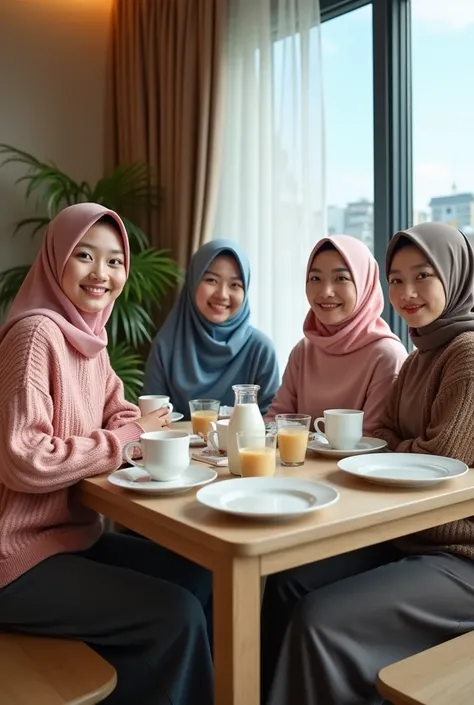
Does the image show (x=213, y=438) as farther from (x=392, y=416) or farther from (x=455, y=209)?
(x=455, y=209)

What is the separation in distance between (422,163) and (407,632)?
1.91 meters

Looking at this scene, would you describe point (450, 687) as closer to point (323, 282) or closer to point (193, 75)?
point (323, 282)

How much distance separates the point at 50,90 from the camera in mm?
3895

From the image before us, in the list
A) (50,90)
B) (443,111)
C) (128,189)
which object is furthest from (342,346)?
(50,90)

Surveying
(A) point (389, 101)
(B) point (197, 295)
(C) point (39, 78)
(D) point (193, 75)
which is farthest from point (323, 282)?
(C) point (39, 78)

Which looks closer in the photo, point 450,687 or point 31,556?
point 450,687

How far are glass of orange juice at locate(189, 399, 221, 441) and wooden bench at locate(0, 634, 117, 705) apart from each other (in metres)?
0.64

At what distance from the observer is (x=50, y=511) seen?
160cm

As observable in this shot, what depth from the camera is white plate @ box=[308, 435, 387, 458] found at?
1.69 m

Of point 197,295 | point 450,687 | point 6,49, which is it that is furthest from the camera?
point 6,49

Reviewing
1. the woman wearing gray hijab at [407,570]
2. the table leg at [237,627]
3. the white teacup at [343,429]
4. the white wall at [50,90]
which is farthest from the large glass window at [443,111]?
the white wall at [50,90]

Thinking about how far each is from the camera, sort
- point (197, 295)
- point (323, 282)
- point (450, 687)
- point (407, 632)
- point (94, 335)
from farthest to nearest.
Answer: point (197, 295), point (323, 282), point (94, 335), point (407, 632), point (450, 687)

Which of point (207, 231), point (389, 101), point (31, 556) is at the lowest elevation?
point (31, 556)

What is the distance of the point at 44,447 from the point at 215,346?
124 centimetres
